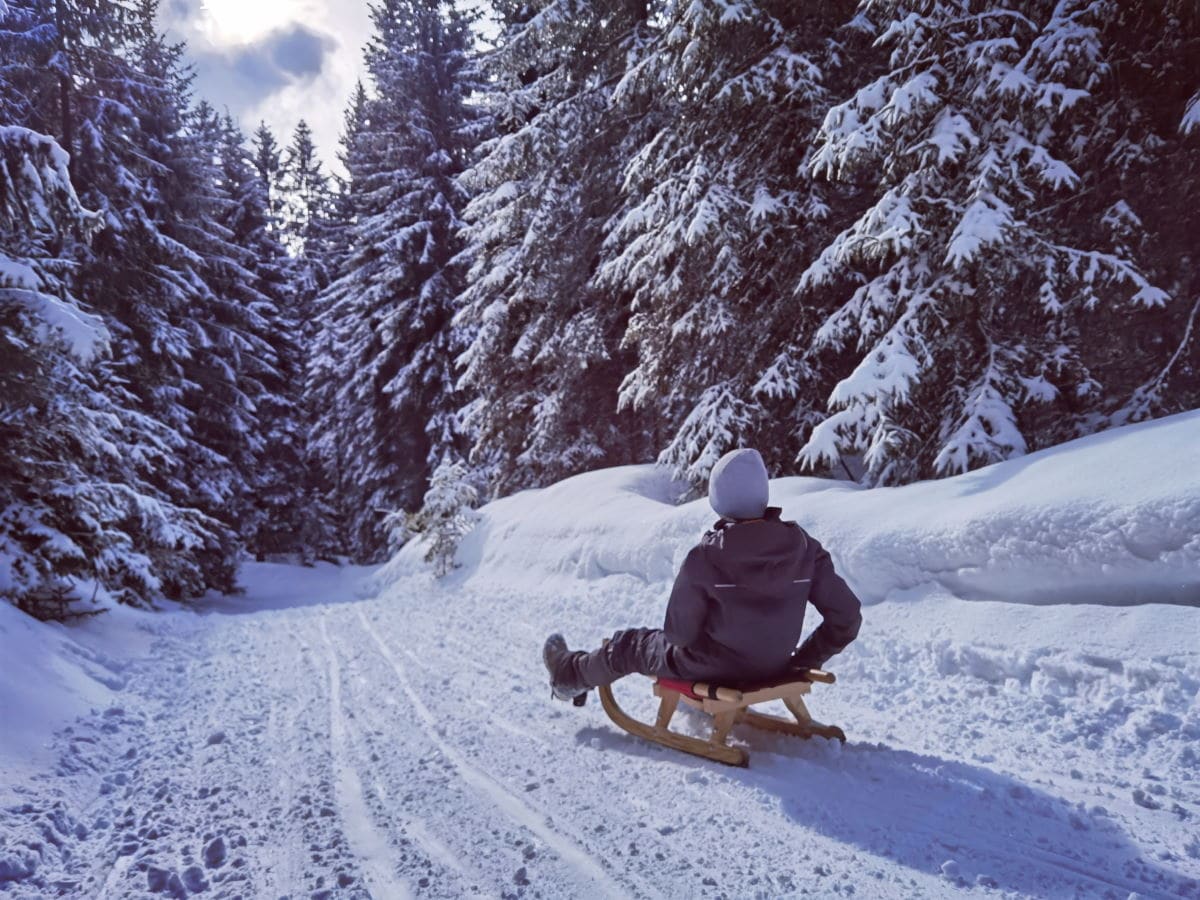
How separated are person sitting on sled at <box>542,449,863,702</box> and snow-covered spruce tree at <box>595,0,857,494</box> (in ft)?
15.9

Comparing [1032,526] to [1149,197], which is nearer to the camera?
[1032,526]

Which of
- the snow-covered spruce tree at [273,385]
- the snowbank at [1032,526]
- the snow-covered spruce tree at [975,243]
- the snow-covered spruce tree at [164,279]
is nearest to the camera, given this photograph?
the snowbank at [1032,526]

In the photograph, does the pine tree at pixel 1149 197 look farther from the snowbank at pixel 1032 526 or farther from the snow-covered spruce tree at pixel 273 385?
the snow-covered spruce tree at pixel 273 385

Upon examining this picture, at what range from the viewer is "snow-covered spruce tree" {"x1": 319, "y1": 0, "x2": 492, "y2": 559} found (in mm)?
18484

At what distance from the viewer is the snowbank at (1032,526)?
3879mm

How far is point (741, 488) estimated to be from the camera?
3.23m

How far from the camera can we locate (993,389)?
20.0 ft

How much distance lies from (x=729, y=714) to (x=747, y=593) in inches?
23.4

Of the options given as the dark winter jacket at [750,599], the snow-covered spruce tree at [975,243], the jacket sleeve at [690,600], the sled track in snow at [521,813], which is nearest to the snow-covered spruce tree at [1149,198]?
the snow-covered spruce tree at [975,243]

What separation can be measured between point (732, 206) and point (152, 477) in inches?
474

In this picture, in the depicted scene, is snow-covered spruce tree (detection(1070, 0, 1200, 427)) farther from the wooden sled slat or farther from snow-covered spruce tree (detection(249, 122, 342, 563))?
snow-covered spruce tree (detection(249, 122, 342, 563))

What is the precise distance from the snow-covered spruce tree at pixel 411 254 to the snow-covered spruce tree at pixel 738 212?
10.4 metres

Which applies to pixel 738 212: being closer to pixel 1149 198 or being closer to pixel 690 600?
pixel 1149 198

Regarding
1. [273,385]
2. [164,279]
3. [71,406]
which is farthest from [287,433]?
[71,406]
